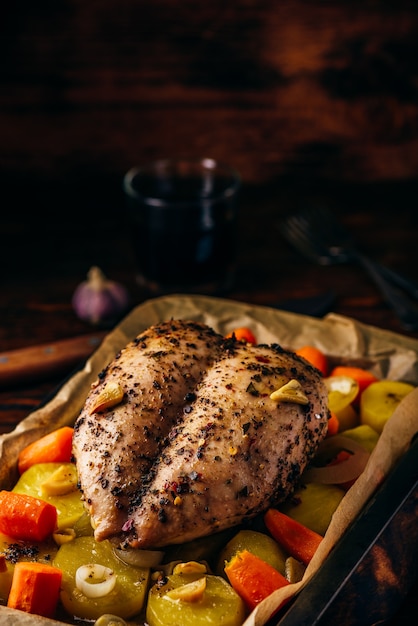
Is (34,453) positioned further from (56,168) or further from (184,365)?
(56,168)

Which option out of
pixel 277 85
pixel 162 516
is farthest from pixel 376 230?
pixel 162 516

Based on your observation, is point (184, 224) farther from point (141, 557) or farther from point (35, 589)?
point (35, 589)

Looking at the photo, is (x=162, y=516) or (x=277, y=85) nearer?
(x=162, y=516)

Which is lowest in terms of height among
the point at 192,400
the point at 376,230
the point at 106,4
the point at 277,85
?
the point at 376,230

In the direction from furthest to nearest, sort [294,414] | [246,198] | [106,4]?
[246,198]
[106,4]
[294,414]

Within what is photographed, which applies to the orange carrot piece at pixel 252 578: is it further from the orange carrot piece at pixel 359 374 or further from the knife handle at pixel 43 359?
the knife handle at pixel 43 359

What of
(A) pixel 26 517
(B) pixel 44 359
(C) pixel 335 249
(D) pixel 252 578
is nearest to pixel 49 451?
(A) pixel 26 517
